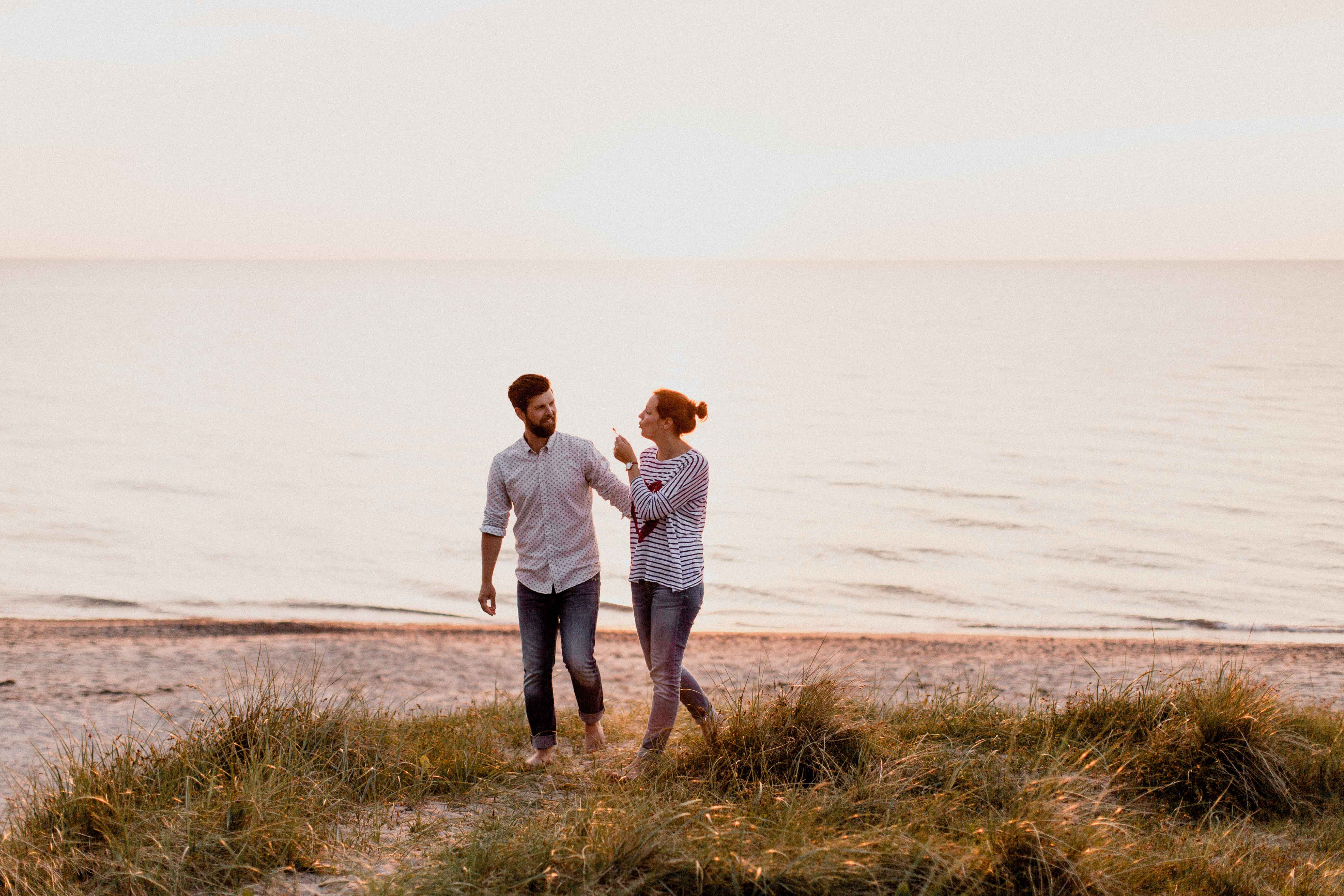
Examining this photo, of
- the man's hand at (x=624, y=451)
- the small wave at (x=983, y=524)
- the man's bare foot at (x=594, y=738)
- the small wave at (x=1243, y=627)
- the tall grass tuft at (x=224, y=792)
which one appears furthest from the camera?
the small wave at (x=983, y=524)

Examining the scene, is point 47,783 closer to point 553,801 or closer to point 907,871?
point 553,801

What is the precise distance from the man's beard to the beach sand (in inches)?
113

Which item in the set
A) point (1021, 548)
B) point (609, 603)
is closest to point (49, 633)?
point (609, 603)

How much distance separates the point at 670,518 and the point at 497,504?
3.67ft

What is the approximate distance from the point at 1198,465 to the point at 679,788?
23.9m

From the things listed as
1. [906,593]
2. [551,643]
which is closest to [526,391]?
[551,643]

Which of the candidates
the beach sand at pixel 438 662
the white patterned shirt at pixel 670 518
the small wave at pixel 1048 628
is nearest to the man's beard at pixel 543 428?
the white patterned shirt at pixel 670 518

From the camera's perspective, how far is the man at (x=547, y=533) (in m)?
5.88

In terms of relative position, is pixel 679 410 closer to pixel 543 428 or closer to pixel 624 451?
pixel 624 451

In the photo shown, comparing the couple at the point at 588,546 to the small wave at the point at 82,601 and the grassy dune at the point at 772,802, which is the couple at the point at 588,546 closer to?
the grassy dune at the point at 772,802

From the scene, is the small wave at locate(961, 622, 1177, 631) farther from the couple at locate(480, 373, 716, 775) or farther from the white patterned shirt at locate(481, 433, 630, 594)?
the white patterned shirt at locate(481, 433, 630, 594)

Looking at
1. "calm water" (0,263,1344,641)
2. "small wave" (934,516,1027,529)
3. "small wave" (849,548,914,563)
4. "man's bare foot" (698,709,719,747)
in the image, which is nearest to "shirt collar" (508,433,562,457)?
"man's bare foot" (698,709,719,747)

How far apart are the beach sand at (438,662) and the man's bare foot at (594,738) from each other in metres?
1.81

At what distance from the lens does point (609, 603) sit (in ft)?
45.9
